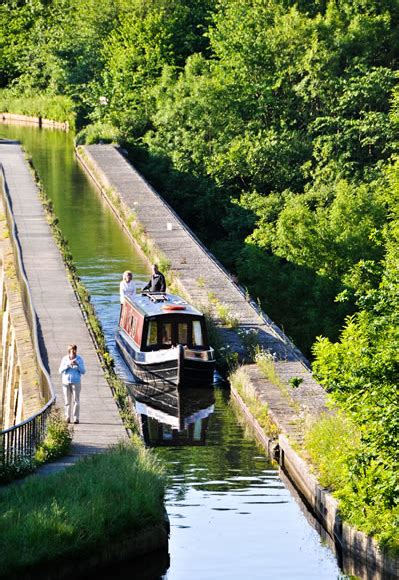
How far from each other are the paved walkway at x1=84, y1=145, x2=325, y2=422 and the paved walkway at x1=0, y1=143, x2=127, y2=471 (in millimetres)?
3375

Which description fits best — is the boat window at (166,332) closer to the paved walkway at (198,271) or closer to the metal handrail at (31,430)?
the paved walkway at (198,271)

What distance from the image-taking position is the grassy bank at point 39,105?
268 feet

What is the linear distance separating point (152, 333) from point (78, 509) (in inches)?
507

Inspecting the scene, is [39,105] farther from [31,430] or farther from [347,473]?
[347,473]

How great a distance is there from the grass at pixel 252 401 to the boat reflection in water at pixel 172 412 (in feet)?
2.17

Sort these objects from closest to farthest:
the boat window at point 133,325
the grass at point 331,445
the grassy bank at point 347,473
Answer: the grassy bank at point 347,473 → the grass at point 331,445 → the boat window at point 133,325

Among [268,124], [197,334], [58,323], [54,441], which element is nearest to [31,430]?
[54,441]

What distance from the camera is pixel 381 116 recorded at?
187 feet

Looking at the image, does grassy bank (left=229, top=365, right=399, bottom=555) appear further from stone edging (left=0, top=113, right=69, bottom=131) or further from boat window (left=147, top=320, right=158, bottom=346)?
stone edging (left=0, top=113, right=69, bottom=131)

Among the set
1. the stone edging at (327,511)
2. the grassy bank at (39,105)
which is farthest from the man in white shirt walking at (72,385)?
the grassy bank at (39,105)

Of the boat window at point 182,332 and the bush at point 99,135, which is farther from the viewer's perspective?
the bush at point 99,135

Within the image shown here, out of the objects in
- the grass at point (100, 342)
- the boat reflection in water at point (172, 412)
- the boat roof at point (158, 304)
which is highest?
the boat roof at point (158, 304)

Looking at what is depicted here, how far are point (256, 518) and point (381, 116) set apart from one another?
Result: 36.3 meters

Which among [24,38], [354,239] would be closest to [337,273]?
[354,239]
